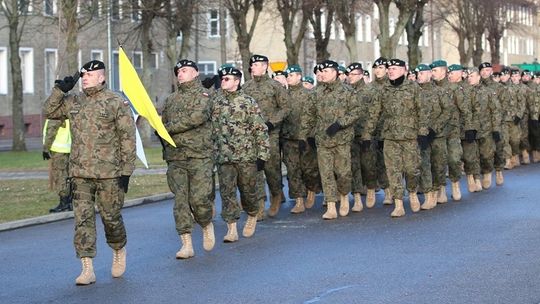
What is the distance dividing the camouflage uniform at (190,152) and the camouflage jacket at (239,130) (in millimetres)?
943

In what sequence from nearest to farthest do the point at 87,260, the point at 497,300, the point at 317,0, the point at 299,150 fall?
the point at 497,300
the point at 87,260
the point at 299,150
the point at 317,0

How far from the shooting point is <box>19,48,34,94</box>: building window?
50.1 m

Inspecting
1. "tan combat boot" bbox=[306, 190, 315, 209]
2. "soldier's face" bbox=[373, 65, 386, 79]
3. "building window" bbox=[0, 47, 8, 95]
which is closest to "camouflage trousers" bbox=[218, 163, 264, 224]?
"tan combat boot" bbox=[306, 190, 315, 209]

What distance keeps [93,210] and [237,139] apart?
2.89 metres

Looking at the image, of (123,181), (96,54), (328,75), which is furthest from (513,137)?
(96,54)

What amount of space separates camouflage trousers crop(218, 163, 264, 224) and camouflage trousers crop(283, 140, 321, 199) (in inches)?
118

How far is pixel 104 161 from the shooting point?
10.7 metres

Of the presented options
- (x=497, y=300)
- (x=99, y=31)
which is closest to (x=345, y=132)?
(x=497, y=300)

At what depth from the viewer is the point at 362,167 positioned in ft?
57.0

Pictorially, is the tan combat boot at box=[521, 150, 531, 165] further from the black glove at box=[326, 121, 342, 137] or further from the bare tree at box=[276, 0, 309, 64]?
the bare tree at box=[276, 0, 309, 64]

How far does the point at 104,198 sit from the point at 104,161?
33 centimetres

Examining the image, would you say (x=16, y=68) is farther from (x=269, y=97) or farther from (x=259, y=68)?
(x=259, y=68)

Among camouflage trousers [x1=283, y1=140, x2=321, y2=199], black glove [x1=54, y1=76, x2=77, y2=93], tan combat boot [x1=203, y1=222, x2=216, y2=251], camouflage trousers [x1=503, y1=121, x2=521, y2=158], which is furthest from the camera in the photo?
camouflage trousers [x1=503, y1=121, x2=521, y2=158]

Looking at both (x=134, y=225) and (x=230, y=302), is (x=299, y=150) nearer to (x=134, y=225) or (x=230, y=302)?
(x=134, y=225)
